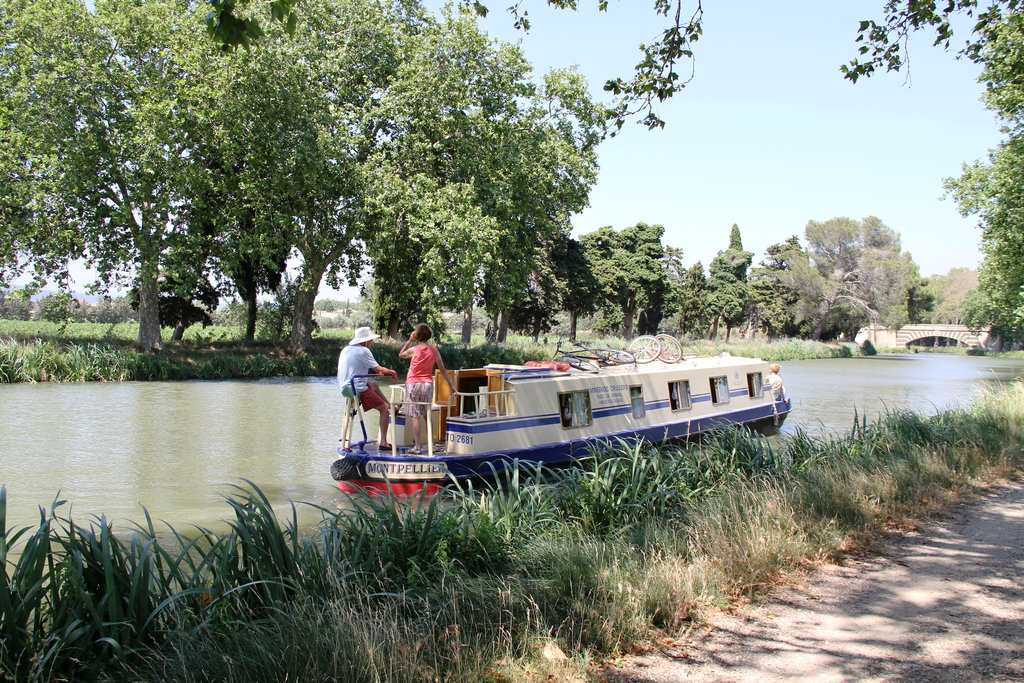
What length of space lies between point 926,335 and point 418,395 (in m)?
106

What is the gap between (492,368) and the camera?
39.7 ft

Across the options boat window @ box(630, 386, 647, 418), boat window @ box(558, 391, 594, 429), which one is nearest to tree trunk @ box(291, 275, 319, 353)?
boat window @ box(630, 386, 647, 418)

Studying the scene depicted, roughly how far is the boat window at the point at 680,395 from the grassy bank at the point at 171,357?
17011 millimetres

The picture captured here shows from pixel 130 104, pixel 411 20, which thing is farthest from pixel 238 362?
pixel 411 20

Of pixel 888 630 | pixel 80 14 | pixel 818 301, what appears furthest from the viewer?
pixel 818 301

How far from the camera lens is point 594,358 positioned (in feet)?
47.7

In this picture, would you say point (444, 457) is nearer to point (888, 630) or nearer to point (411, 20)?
point (888, 630)

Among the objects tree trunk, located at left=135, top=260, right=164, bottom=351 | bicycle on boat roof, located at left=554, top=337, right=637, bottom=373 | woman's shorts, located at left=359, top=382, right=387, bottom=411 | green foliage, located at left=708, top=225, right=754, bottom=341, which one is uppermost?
green foliage, located at left=708, top=225, right=754, bottom=341

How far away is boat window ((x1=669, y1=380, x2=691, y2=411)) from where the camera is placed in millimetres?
15130

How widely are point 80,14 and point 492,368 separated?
77.7 feet

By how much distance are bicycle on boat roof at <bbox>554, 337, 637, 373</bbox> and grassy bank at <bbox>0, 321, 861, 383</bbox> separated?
1654 centimetres

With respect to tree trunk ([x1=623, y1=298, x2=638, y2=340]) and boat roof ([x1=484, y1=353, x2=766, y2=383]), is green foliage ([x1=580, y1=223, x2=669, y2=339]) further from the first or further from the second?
boat roof ([x1=484, y1=353, x2=766, y2=383])

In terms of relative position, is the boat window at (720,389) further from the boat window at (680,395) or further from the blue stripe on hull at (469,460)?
the blue stripe on hull at (469,460)

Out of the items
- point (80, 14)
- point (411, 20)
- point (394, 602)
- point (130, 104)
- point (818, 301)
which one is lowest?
point (394, 602)
